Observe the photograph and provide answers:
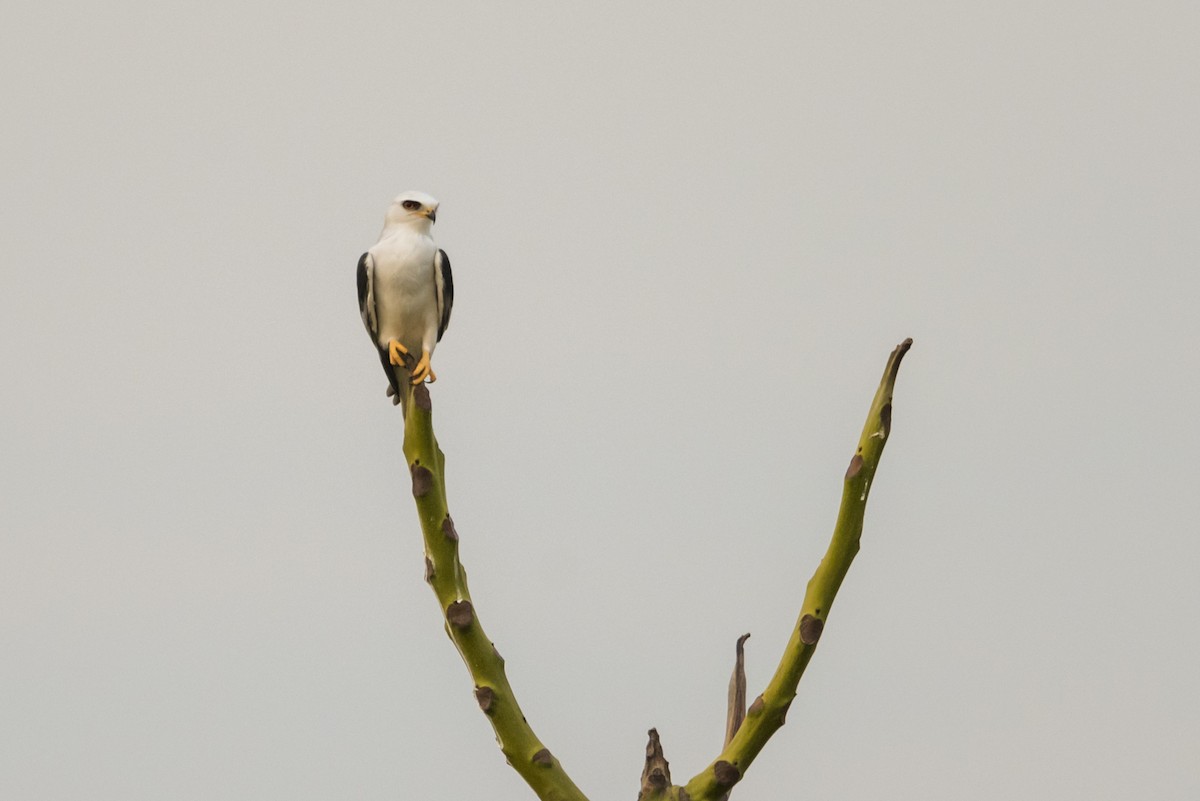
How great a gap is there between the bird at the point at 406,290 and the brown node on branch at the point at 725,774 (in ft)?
7.72

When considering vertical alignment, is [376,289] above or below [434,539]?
above

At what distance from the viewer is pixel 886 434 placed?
427 cm

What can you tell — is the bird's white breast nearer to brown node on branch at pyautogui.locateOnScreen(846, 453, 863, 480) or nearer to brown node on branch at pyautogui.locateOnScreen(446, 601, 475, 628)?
brown node on branch at pyautogui.locateOnScreen(446, 601, 475, 628)

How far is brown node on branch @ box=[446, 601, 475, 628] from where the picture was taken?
4430 millimetres

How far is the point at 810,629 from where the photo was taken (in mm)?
4340

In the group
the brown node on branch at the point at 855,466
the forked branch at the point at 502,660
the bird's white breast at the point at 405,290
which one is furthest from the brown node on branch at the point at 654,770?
the bird's white breast at the point at 405,290

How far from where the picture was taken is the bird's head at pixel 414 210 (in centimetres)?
622

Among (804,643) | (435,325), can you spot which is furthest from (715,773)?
(435,325)

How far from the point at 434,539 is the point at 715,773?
Result: 1.24 meters

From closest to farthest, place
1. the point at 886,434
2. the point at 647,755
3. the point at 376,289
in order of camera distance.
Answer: the point at 886,434 < the point at 647,755 < the point at 376,289

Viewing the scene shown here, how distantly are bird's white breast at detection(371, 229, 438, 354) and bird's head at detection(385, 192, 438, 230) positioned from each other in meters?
0.10

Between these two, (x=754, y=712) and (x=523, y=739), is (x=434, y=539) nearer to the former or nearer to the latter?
(x=523, y=739)

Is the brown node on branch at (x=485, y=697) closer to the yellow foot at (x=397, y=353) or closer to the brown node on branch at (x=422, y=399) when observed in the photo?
the brown node on branch at (x=422, y=399)

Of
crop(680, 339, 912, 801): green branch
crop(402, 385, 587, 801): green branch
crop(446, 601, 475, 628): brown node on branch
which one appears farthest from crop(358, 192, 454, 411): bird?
crop(680, 339, 912, 801): green branch
